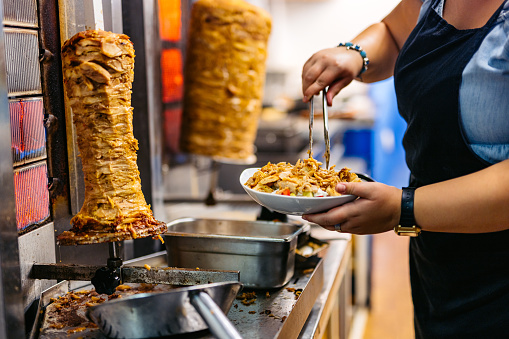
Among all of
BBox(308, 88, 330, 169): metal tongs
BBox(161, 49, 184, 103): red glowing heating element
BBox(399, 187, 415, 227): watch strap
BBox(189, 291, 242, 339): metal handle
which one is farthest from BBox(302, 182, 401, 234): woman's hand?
BBox(161, 49, 184, 103): red glowing heating element

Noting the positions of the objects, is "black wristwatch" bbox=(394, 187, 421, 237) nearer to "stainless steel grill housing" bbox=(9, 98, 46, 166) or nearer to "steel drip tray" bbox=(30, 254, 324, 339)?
"steel drip tray" bbox=(30, 254, 324, 339)

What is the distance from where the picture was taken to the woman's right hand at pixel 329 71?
4.64 ft

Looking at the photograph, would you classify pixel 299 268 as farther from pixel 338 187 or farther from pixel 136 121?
pixel 136 121

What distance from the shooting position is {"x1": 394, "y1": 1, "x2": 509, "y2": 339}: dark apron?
1.16m

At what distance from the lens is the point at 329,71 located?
1.42m

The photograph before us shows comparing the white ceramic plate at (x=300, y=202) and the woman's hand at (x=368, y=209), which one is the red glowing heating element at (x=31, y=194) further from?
the woman's hand at (x=368, y=209)

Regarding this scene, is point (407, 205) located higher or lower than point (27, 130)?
lower

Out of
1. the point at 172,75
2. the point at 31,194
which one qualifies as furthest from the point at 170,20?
the point at 31,194

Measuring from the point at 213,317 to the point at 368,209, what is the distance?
40 centimetres

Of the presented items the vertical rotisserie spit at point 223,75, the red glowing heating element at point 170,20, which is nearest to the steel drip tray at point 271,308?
the vertical rotisserie spit at point 223,75

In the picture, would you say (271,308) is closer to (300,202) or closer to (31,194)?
(300,202)

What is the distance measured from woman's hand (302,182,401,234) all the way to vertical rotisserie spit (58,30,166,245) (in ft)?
1.38

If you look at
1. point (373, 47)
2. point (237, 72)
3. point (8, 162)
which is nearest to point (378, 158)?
point (237, 72)

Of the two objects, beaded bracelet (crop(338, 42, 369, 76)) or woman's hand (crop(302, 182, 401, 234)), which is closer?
woman's hand (crop(302, 182, 401, 234))
